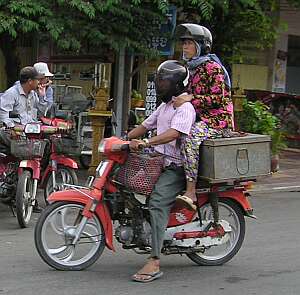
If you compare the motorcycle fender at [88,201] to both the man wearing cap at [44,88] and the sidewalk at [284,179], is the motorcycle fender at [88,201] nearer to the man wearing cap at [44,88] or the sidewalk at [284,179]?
the man wearing cap at [44,88]

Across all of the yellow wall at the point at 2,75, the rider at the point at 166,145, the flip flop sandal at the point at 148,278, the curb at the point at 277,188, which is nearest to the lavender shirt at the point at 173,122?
the rider at the point at 166,145

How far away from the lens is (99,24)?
34.6 feet

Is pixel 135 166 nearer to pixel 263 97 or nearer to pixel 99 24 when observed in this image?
pixel 99 24

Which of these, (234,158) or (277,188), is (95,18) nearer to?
(277,188)

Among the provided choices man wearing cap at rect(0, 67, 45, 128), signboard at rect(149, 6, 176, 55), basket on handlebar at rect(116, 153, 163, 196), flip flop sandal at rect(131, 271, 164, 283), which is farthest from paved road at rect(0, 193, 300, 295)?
signboard at rect(149, 6, 176, 55)

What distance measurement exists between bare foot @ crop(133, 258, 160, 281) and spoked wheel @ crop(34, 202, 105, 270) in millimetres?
445

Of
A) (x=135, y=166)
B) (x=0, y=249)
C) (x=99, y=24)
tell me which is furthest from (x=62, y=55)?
(x=135, y=166)

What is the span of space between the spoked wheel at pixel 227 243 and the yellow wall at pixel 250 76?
1334 cm

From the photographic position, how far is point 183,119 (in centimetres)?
568

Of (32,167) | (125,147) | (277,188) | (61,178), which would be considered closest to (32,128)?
(32,167)

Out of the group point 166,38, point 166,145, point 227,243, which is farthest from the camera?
point 166,38

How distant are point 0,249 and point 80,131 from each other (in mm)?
5815

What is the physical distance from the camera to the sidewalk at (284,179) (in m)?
11.9

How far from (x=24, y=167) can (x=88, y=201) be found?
7.48 feet
